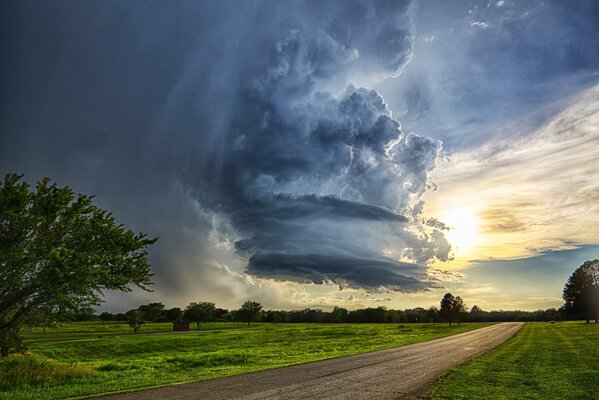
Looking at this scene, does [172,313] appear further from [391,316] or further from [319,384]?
[319,384]

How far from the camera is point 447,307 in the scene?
444ft

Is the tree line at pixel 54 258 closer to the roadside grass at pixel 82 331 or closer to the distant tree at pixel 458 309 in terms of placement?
the roadside grass at pixel 82 331

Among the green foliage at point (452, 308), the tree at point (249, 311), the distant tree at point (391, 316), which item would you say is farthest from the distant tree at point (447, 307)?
the tree at point (249, 311)

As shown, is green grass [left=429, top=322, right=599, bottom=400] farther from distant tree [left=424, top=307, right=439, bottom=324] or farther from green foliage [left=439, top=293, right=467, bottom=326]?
distant tree [left=424, top=307, right=439, bottom=324]

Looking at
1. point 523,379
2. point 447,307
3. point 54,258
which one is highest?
point 447,307

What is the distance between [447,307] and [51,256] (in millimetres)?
131552

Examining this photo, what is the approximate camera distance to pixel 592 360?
2889 cm

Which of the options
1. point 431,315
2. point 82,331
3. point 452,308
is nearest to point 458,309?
point 452,308

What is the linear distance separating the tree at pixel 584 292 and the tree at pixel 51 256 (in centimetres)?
13170

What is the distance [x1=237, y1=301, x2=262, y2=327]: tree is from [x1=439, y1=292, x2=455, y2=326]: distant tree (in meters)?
66.4

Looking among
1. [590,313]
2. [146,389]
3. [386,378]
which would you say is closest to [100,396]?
[146,389]

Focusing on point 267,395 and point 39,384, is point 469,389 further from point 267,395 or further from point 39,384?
point 39,384

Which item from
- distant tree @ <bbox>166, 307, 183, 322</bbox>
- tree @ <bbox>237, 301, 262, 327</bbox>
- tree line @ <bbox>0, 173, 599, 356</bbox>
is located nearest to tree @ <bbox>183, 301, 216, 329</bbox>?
tree @ <bbox>237, 301, 262, 327</bbox>

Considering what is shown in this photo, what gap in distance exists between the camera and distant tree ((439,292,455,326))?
441ft
